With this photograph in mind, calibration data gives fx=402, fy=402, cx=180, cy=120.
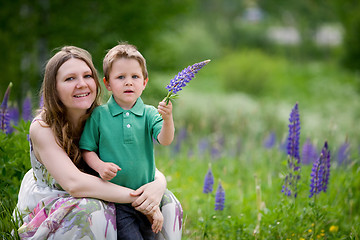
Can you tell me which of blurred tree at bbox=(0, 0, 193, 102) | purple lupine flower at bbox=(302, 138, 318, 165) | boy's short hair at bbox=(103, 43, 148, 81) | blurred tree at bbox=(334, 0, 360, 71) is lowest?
purple lupine flower at bbox=(302, 138, 318, 165)

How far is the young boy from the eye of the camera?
2.12 metres

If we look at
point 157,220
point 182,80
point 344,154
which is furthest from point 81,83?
point 344,154

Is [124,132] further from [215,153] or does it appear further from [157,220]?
[215,153]

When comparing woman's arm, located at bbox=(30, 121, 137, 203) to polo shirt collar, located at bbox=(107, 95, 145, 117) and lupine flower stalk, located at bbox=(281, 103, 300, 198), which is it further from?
lupine flower stalk, located at bbox=(281, 103, 300, 198)

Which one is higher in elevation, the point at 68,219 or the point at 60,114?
the point at 60,114

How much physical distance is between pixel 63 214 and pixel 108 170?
321 millimetres

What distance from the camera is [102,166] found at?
2.07 metres

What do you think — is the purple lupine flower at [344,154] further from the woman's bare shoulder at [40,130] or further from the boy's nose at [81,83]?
the woman's bare shoulder at [40,130]

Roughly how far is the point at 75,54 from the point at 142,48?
4724 millimetres

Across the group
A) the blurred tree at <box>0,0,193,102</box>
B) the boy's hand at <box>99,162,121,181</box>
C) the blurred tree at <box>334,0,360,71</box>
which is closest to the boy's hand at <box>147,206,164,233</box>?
the boy's hand at <box>99,162,121,181</box>

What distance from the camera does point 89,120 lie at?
221cm

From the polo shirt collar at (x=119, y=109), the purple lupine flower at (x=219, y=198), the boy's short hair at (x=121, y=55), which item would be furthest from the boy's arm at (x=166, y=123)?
the purple lupine flower at (x=219, y=198)

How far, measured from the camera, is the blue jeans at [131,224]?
2.15m

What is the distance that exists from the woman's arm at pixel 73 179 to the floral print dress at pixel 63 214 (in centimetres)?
5
